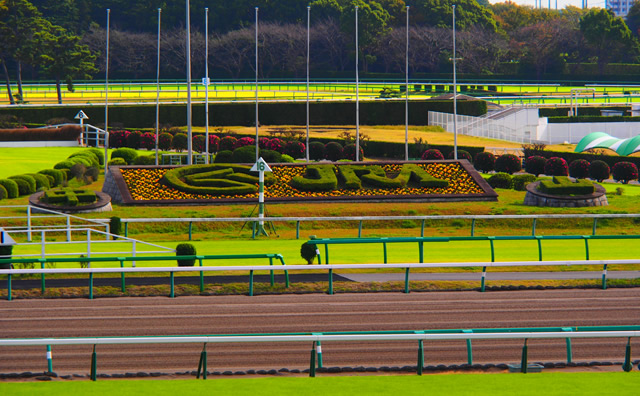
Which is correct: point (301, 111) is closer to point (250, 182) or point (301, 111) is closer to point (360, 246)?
point (250, 182)

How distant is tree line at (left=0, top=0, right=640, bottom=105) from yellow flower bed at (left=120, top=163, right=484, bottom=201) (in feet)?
184

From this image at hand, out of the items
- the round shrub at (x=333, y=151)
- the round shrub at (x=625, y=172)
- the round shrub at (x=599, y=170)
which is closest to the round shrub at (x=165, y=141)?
the round shrub at (x=333, y=151)

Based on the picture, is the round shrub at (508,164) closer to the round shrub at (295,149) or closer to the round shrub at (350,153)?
the round shrub at (350,153)

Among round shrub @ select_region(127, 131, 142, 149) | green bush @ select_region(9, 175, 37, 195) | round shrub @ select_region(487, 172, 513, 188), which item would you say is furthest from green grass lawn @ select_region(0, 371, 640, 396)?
round shrub @ select_region(127, 131, 142, 149)

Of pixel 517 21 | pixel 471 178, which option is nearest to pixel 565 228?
pixel 471 178

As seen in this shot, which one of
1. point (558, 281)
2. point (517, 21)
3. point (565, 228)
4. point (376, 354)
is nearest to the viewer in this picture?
point (376, 354)

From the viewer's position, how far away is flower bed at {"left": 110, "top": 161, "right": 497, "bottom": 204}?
91.4 ft

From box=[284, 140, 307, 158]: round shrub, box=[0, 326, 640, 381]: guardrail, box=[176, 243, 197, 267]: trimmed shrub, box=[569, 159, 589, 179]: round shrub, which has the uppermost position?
box=[284, 140, 307, 158]: round shrub

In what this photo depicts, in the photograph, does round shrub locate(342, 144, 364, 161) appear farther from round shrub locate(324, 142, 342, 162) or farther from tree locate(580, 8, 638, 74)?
tree locate(580, 8, 638, 74)

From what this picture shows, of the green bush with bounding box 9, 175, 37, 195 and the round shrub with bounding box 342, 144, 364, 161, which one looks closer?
the green bush with bounding box 9, 175, 37, 195

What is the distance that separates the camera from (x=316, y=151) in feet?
151

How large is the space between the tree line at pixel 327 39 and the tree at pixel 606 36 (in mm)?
111

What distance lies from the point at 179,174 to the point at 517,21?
303 feet

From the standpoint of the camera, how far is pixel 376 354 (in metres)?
12.4
